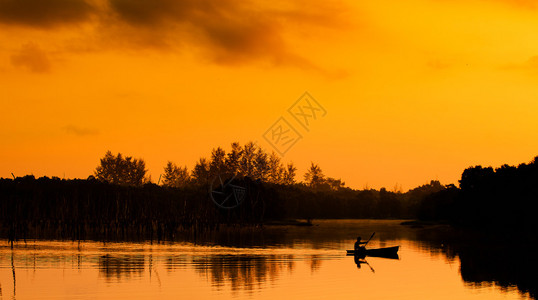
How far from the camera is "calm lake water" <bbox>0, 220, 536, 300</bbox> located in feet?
140

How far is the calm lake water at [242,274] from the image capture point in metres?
42.6

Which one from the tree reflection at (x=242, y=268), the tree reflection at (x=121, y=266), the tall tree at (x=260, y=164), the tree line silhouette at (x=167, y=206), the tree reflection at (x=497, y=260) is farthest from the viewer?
the tall tree at (x=260, y=164)

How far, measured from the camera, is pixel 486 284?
4806 cm

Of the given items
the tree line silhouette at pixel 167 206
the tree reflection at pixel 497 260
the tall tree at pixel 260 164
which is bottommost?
the tree reflection at pixel 497 260

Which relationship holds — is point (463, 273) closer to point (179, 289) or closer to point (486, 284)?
point (486, 284)

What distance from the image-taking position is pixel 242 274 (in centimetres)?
5059

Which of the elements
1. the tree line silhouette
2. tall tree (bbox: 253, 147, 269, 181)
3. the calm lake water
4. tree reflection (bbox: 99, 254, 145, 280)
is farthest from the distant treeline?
tall tree (bbox: 253, 147, 269, 181)

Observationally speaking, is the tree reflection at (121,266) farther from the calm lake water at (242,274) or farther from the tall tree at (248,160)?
the tall tree at (248,160)

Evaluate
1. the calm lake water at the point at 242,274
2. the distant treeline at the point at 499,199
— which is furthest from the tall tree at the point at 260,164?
the calm lake water at the point at 242,274

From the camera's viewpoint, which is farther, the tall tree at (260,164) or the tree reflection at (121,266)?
the tall tree at (260,164)

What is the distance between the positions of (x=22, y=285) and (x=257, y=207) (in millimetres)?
88974

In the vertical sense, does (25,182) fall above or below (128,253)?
above

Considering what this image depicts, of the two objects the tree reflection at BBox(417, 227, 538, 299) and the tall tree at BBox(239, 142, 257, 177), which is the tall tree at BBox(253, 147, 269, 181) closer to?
the tall tree at BBox(239, 142, 257, 177)

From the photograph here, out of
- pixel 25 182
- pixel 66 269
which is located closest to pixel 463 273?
pixel 66 269
